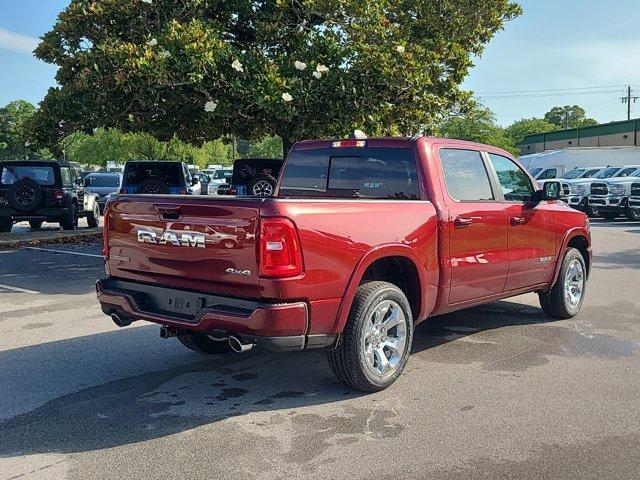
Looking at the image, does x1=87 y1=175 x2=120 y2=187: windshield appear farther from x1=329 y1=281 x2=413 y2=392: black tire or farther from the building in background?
the building in background

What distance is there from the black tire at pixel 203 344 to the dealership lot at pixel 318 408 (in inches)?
4.4

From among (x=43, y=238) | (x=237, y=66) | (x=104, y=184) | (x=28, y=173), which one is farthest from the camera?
(x=104, y=184)

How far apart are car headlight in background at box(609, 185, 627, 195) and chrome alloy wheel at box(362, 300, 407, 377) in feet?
62.1

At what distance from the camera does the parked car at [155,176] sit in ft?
51.3

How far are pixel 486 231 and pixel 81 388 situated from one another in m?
3.63

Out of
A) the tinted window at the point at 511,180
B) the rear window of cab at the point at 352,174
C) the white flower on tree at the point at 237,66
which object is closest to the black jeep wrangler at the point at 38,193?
the white flower on tree at the point at 237,66

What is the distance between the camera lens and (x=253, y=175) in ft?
51.0

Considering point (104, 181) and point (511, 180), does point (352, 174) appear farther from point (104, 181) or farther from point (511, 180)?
point (104, 181)

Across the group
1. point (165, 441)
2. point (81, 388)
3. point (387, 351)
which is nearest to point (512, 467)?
point (387, 351)

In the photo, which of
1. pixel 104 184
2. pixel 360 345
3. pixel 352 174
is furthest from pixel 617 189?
pixel 360 345

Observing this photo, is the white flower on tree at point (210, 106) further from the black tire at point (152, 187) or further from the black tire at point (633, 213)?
the black tire at point (633, 213)

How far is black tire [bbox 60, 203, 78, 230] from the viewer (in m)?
16.1

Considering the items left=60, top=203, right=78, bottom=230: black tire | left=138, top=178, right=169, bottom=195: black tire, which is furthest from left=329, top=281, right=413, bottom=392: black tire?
left=60, top=203, right=78, bottom=230: black tire

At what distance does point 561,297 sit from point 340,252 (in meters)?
3.74
